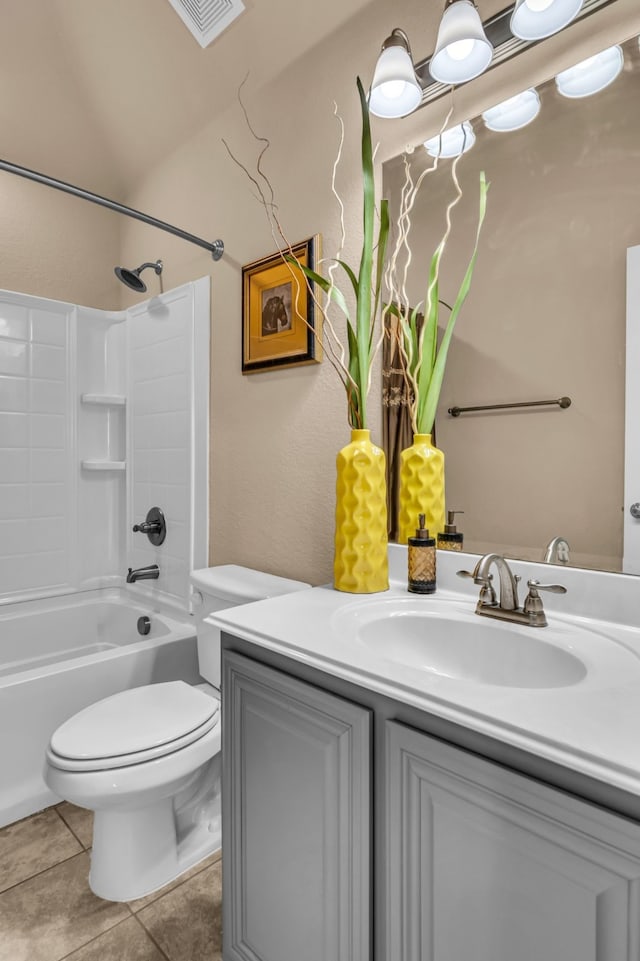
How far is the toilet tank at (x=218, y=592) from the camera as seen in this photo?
149cm

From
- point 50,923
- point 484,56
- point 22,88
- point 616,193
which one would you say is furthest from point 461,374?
point 22,88

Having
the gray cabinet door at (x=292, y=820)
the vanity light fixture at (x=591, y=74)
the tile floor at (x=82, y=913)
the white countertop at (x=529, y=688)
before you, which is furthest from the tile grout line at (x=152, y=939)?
the vanity light fixture at (x=591, y=74)

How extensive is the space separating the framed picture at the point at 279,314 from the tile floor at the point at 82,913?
1519 mm

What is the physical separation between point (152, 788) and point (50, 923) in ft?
1.36

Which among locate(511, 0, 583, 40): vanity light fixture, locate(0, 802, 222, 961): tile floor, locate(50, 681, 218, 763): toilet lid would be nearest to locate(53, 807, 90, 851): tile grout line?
locate(0, 802, 222, 961): tile floor

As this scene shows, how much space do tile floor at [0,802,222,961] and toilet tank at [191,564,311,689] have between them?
538 mm

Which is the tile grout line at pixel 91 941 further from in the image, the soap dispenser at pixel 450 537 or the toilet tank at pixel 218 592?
the soap dispenser at pixel 450 537

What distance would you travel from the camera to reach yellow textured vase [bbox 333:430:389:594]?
46.3 inches

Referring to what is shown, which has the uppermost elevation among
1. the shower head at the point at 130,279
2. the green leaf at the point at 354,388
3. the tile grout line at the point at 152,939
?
the shower head at the point at 130,279

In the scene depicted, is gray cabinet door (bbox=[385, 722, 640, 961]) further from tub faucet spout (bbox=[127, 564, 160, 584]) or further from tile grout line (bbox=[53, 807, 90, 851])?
tub faucet spout (bbox=[127, 564, 160, 584])

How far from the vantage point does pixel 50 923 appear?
48.7 inches

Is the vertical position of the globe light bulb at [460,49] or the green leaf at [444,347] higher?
the globe light bulb at [460,49]

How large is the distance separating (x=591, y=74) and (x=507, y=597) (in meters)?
1.07

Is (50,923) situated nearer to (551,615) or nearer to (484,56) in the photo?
(551,615)
